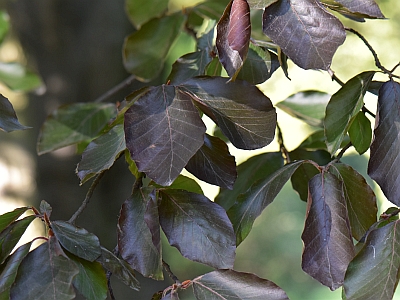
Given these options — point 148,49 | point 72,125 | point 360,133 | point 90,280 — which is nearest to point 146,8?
point 148,49

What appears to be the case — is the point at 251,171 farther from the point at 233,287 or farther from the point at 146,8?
the point at 146,8

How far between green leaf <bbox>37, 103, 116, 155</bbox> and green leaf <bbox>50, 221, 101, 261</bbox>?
14.8 inches

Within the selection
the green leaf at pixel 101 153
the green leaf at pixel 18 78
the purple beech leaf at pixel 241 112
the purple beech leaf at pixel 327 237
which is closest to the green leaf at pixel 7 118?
the green leaf at pixel 101 153

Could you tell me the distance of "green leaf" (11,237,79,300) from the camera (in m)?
0.42

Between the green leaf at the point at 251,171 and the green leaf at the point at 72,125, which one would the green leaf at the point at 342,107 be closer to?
the green leaf at the point at 251,171

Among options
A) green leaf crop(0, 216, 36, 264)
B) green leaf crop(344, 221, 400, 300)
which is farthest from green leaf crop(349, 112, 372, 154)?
green leaf crop(0, 216, 36, 264)

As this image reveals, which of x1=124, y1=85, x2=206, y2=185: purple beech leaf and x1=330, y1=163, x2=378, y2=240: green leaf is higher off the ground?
x1=124, y1=85, x2=206, y2=185: purple beech leaf

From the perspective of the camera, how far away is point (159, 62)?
954 mm

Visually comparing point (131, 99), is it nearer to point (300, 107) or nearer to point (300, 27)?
point (300, 27)

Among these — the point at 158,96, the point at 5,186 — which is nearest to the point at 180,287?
the point at 158,96

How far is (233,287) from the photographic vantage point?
18.0 inches

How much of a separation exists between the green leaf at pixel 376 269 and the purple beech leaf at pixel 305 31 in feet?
0.54

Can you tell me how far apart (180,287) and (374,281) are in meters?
0.18

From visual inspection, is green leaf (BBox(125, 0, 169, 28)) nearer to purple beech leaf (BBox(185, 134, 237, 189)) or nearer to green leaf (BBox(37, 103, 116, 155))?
green leaf (BBox(37, 103, 116, 155))
